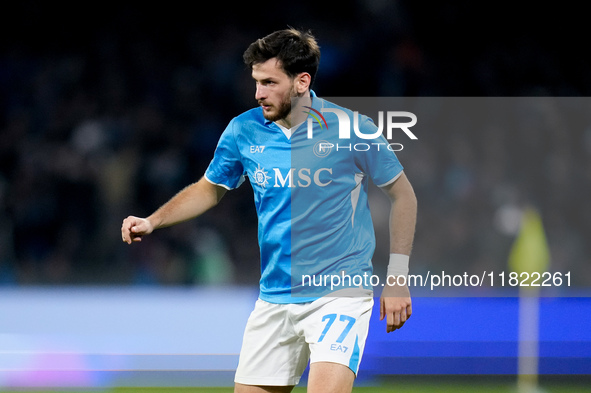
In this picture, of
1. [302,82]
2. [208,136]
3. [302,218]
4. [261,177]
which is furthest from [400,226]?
[208,136]

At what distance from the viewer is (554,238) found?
305 inches

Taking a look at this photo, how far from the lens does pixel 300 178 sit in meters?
3.43

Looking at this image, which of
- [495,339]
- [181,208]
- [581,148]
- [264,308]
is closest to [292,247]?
[264,308]

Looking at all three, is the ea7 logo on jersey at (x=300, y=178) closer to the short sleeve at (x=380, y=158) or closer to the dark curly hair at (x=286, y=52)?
the short sleeve at (x=380, y=158)

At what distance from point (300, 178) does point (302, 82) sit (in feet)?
1.35

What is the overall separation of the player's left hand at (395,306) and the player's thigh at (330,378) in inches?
9.2

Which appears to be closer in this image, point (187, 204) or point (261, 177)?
point (261, 177)

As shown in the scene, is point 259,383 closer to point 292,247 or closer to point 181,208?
point 292,247

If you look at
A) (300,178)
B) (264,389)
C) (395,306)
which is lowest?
(264,389)

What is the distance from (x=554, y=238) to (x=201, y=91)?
13.5ft

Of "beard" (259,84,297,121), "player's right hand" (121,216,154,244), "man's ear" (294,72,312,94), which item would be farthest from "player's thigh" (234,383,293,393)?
"man's ear" (294,72,312,94)

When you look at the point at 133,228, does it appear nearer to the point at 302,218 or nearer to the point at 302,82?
the point at 302,218

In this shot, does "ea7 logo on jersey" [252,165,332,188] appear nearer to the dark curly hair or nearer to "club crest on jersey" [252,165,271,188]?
"club crest on jersey" [252,165,271,188]

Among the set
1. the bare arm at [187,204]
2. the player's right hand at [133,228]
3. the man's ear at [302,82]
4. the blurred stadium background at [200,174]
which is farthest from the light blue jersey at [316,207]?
the blurred stadium background at [200,174]
